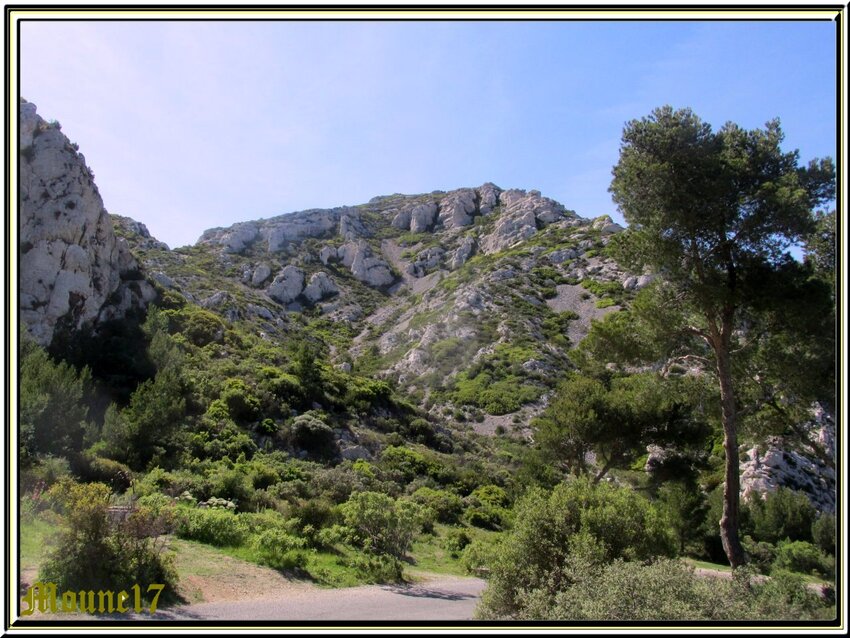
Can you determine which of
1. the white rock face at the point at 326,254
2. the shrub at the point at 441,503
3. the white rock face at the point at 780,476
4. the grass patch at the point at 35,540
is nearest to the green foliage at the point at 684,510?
the white rock face at the point at 780,476

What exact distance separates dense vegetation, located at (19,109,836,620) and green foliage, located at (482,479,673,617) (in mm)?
30

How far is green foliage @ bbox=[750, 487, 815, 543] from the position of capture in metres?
20.7

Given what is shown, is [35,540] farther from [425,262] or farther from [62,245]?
[425,262]

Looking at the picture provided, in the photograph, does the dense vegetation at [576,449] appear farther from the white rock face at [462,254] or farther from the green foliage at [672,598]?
the white rock face at [462,254]

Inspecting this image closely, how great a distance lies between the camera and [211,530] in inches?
424

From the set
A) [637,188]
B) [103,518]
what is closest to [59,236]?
[103,518]

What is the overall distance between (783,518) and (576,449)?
31.7 ft

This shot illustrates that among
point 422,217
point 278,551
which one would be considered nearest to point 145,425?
point 278,551

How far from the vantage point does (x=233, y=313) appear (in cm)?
4919

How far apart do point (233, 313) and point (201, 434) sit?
98.8 ft

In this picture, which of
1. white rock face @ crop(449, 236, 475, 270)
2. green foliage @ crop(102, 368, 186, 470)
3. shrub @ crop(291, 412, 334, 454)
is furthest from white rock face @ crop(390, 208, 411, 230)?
green foliage @ crop(102, 368, 186, 470)

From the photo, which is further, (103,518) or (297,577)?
(297,577)

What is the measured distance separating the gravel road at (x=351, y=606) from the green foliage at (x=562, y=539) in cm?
135
